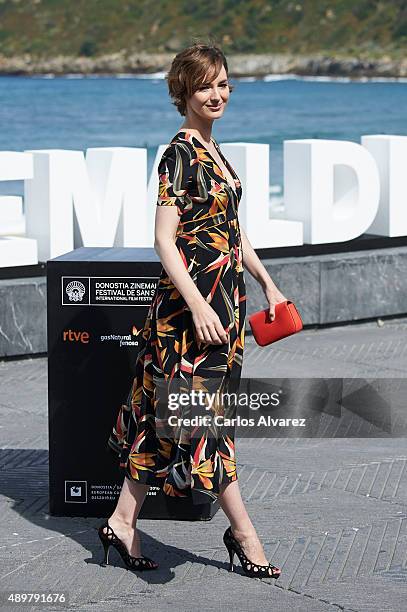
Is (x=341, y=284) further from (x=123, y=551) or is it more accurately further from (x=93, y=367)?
(x=123, y=551)

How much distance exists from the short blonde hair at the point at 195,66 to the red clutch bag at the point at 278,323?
89cm

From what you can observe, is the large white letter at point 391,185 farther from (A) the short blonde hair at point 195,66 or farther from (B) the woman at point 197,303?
(A) the short blonde hair at point 195,66

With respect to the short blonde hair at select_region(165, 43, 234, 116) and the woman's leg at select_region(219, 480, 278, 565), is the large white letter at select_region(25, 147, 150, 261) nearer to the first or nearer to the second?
the short blonde hair at select_region(165, 43, 234, 116)

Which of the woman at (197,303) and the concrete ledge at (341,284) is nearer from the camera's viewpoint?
the woman at (197,303)

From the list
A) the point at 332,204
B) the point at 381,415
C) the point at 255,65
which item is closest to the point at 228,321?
the point at 381,415

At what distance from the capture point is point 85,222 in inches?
404

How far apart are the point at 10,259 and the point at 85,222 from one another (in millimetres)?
697

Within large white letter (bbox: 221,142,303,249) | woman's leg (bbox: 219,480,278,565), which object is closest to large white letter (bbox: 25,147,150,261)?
large white letter (bbox: 221,142,303,249)

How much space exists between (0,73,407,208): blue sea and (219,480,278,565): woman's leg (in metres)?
26.0

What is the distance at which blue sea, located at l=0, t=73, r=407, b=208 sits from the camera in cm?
5459

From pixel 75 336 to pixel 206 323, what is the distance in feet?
3.56

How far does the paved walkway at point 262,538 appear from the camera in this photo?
198 inches

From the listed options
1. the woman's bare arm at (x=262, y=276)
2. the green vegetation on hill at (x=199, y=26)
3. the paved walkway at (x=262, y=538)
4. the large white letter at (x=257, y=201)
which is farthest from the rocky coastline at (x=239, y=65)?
the woman's bare arm at (x=262, y=276)

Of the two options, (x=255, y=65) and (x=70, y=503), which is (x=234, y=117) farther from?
(x=255, y=65)
